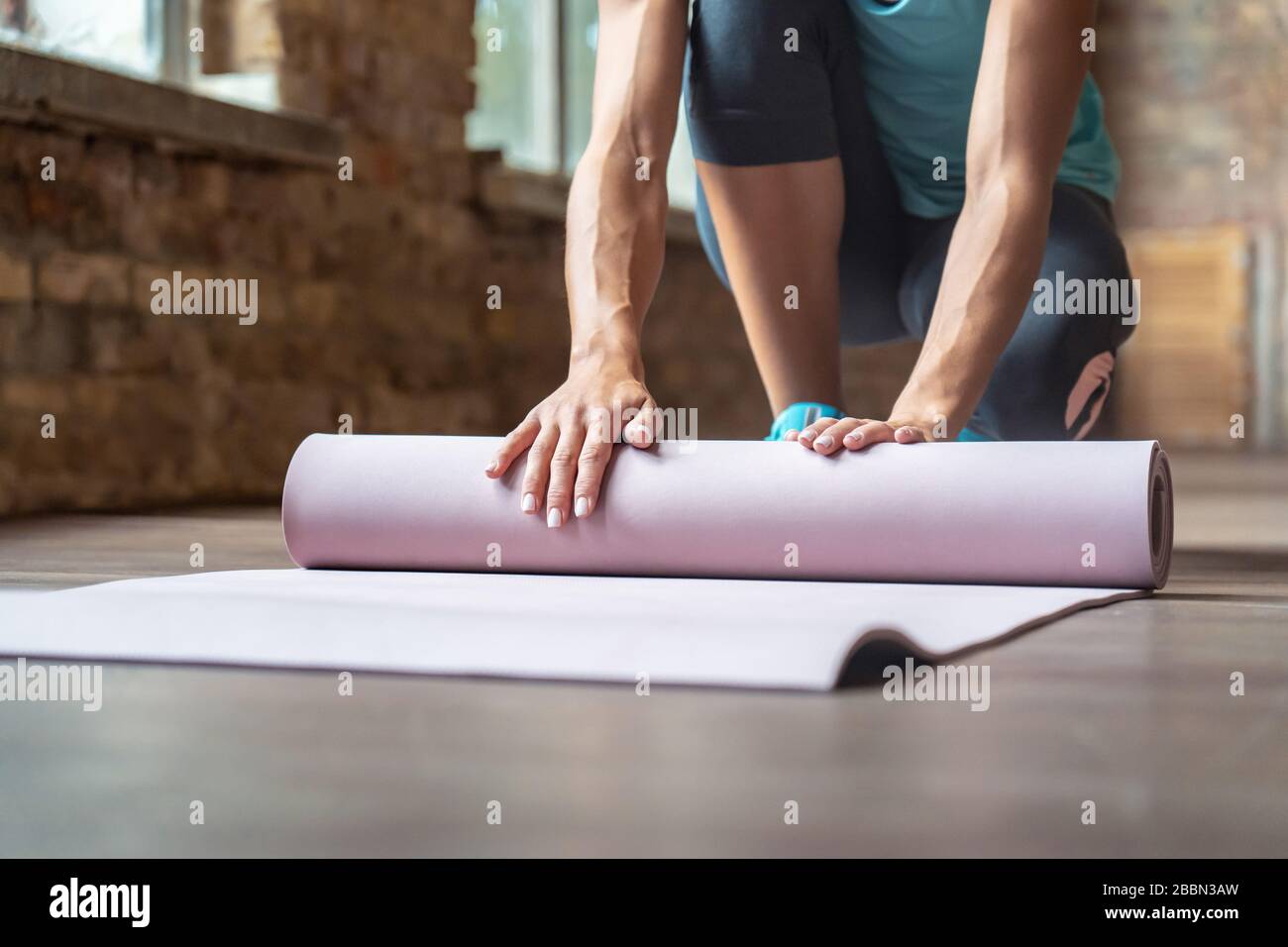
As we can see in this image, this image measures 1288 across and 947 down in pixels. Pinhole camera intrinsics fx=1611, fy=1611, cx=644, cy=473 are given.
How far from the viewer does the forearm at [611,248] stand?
1.72 metres

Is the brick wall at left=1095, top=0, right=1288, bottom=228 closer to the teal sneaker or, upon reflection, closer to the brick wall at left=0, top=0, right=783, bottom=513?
the brick wall at left=0, top=0, right=783, bottom=513

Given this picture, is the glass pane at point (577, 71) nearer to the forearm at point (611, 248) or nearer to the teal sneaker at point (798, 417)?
the teal sneaker at point (798, 417)

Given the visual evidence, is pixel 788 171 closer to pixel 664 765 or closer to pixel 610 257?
pixel 610 257

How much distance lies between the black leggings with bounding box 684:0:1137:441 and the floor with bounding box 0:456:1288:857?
2.87 ft

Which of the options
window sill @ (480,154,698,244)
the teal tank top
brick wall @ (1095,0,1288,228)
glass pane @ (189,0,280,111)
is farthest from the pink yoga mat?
brick wall @ (1095,0,1288,228)

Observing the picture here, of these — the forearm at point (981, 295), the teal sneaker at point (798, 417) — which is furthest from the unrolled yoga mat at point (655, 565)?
the teal sneaker at point (798, 417)

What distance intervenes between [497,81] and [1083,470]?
3.94 m

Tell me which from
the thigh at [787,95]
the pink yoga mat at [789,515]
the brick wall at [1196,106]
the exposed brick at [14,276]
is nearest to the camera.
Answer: the pink yoga mat at [789,515]

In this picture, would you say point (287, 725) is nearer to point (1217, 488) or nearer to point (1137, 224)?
point (1217, 488)

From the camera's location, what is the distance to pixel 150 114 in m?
3.28

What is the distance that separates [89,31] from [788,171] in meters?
2.03

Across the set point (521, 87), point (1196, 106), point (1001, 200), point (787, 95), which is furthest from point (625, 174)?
point (1196, 106)

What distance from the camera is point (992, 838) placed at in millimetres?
654

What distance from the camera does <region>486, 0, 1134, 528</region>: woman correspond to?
5.48ft
